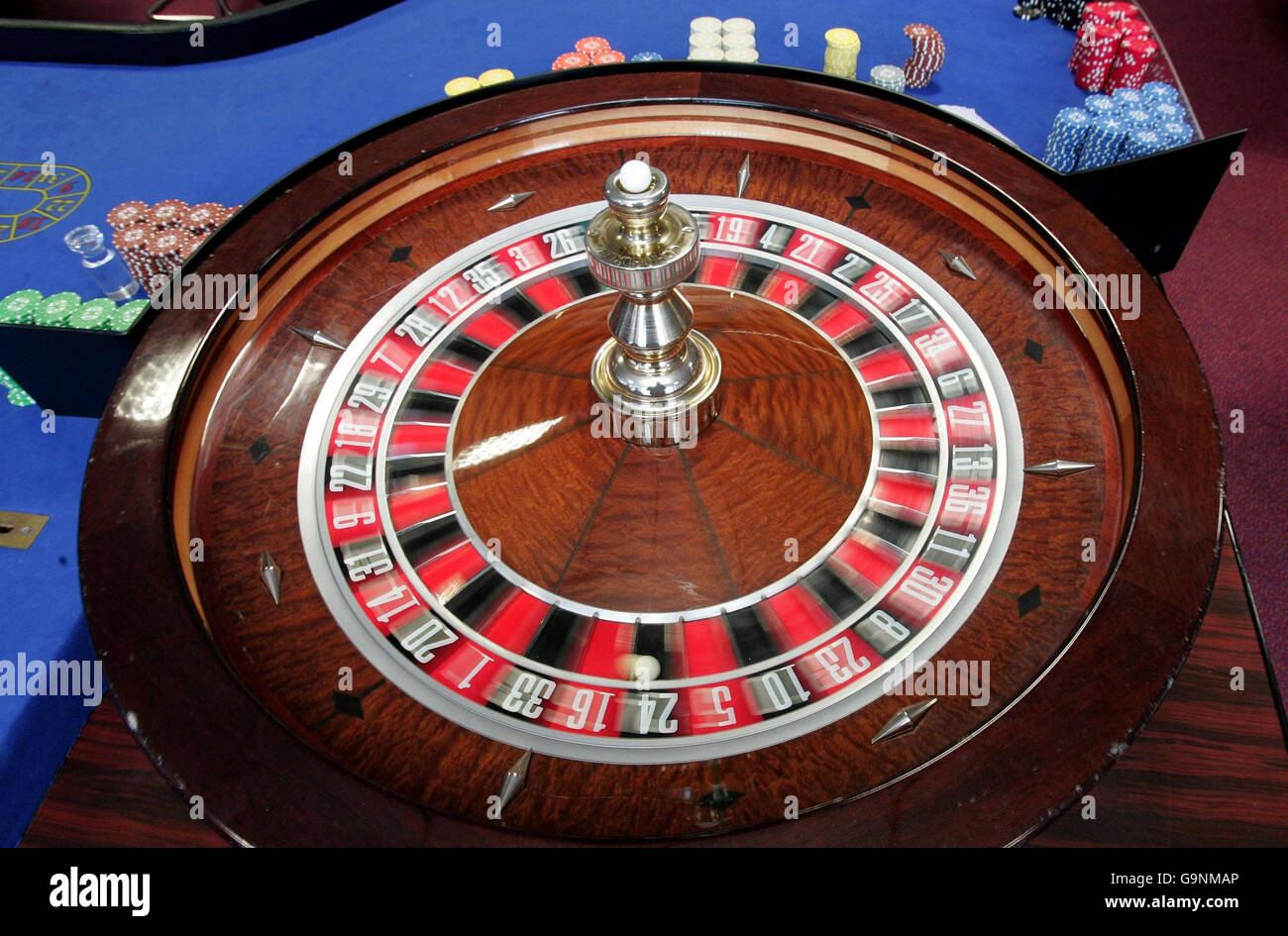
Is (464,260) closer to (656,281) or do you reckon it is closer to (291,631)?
(656,281)

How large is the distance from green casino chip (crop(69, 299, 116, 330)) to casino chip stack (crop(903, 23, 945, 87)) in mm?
3386

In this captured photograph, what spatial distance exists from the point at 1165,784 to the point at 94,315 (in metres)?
3.44

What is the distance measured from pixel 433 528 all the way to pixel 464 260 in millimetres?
815

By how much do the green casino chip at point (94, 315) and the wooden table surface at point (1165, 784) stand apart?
168 cm

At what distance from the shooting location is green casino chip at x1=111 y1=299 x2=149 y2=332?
10.4 ft

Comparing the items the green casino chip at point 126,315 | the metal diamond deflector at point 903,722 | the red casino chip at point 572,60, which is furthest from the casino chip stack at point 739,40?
the metal diamond deflector at point 903,722

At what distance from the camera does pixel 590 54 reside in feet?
13.8

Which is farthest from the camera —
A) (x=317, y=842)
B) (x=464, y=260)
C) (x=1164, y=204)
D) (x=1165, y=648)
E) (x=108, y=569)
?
(x=1164, y=204)

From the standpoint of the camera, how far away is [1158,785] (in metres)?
1.84

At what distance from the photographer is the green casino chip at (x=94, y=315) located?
10.5ft

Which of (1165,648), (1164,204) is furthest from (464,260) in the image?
(1164,204)

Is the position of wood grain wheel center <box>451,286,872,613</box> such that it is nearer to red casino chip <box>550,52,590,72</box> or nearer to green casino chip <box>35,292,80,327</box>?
green casino chip <box>35,292,80,327</box>

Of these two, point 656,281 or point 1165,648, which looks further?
point 656,281

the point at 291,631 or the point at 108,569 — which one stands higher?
the point at 108,569
